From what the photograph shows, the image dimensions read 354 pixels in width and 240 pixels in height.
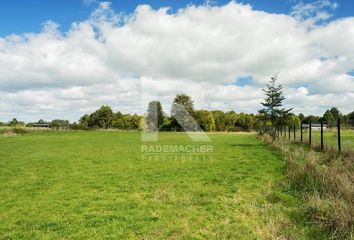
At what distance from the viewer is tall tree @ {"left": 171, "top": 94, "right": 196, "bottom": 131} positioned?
242 feet

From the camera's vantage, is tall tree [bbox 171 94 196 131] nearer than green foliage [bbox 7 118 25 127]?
Yes

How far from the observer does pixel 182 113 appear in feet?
265

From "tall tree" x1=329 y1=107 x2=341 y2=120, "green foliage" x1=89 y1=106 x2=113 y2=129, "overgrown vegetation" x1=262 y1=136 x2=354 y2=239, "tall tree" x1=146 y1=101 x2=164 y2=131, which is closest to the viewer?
"overgrown vegetation" x1=262 y1=136 x2=354 y2=239

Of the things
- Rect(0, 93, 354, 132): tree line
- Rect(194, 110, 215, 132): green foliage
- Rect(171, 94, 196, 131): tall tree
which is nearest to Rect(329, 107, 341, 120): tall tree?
Rect(0, 93, 354, 132): tree line

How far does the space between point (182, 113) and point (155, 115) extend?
873 centimetres

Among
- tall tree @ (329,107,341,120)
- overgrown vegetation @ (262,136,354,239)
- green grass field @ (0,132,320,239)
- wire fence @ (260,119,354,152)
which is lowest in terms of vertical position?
green grass field @ (0,132,320,239)

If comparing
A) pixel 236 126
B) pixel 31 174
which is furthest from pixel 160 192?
pixel 236 126

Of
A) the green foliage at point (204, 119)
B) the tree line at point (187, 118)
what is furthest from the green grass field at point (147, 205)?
the green foliage at point (204, 119)

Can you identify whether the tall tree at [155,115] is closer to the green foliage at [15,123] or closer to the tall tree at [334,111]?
the green foliage at [15,123]

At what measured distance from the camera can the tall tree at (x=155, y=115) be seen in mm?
70062

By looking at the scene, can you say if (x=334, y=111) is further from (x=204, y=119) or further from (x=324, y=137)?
(x=324, y=137)

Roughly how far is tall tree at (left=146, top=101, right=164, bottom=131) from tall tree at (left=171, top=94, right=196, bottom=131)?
3.29 metres

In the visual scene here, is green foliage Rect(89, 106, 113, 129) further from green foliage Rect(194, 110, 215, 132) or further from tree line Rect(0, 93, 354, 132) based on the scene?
green foliage Rect(194, 110, 215, 132)

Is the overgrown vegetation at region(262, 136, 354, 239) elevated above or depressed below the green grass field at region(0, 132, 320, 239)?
above
